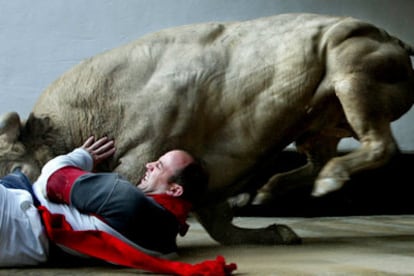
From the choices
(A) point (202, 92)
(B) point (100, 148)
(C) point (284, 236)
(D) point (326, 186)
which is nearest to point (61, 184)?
(B) point (100, 148)

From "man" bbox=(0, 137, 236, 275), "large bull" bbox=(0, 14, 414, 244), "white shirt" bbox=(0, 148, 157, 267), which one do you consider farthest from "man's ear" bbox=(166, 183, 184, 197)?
"large bull" bbox=(0, 14, 414, 244)

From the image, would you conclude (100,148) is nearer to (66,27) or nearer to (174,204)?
(174,204)

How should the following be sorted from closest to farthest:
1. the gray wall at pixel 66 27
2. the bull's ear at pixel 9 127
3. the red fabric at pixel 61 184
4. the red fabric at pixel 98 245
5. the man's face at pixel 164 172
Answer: the red fabric at pixel 98 245 < the red fabric at pixel 61 184 < the man's face at pixel 164 172 < the bull's ear at pixel 9 127 < the gray wall at pixel 66 27

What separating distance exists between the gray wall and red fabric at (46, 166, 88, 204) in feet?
9.88

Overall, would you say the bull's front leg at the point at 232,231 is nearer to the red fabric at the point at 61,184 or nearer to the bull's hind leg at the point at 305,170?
the bull's hind leg at the point at 305,170

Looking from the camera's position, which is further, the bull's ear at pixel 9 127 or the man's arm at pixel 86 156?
the bull's ear at pixel 9 127

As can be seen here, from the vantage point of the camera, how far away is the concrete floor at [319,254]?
2.37m

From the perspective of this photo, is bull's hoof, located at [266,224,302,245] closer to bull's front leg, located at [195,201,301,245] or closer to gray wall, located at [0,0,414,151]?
bull's front leg, located at [195,201,301,245]

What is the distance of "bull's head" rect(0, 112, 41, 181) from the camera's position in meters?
3.01

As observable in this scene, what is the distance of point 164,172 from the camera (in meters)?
2.59

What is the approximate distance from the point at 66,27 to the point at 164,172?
3221 mm

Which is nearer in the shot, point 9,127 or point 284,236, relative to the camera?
point 9,127

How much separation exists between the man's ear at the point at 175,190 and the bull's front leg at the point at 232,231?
0.85 m

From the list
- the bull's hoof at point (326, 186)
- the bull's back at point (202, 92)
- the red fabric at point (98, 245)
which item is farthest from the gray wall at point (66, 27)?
the red fabric at point (98, 245)
